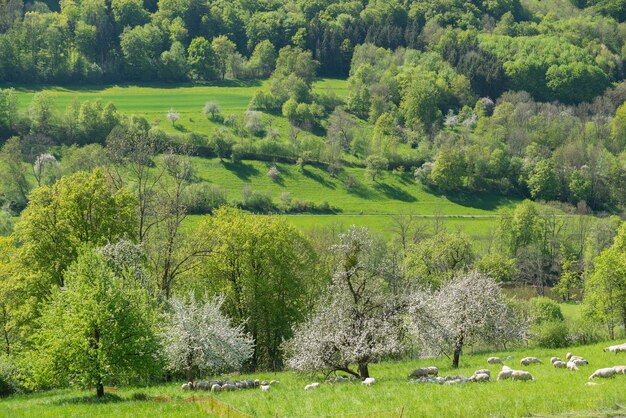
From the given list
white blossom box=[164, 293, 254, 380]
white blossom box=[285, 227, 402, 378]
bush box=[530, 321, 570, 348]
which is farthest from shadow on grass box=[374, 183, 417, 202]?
white blossom box=[285, 227, 402, 378]

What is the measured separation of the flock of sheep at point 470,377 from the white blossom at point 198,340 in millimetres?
2076

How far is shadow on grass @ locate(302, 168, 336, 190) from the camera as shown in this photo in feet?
474

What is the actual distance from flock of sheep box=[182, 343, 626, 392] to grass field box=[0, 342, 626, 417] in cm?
58

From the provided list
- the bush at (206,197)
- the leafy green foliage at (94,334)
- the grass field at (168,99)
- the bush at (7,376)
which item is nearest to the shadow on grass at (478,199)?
the grass field at (168,99)

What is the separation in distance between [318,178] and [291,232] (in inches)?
3165

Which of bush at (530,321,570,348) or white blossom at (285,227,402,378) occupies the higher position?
white blossom at (285,227,402,378)

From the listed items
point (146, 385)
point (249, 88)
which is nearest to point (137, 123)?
point (249, 88)

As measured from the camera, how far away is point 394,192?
147125mm

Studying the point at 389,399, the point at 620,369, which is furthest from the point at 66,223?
the point at 620,369

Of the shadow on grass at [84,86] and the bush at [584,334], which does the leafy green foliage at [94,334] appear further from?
the shadow on grass at [84,86]

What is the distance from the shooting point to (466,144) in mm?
167750

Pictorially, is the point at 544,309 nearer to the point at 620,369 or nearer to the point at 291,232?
the point at 291,232

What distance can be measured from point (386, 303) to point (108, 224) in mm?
22575

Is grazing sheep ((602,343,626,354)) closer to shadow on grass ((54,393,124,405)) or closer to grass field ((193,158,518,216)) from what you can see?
shadow on grass ((54,393,124,405))
